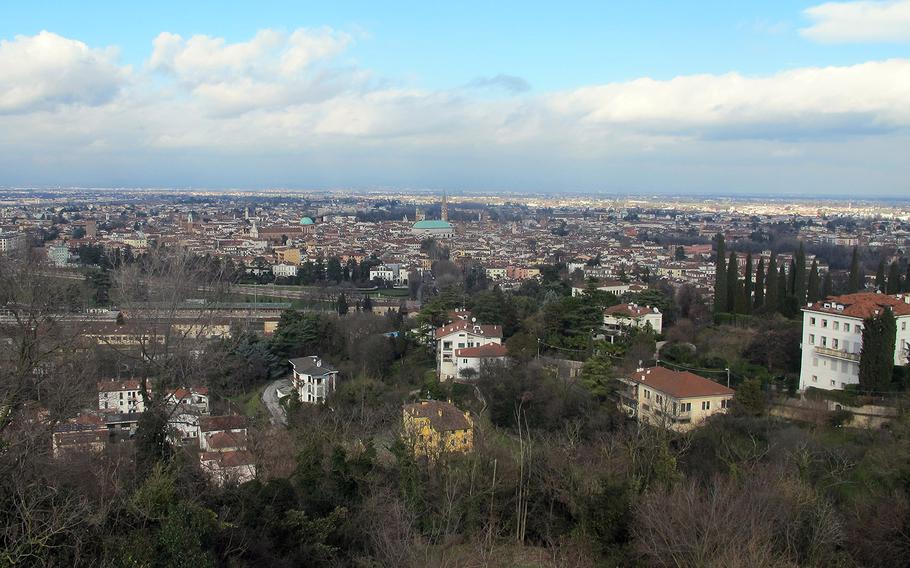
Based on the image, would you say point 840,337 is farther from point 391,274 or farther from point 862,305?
point 391,274

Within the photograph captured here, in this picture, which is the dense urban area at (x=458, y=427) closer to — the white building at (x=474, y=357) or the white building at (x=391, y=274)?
the white building at (x=474, y=357)

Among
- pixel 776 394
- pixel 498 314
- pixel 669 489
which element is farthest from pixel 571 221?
pixel 669 489

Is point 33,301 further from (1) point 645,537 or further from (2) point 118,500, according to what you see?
(1) point 645,537

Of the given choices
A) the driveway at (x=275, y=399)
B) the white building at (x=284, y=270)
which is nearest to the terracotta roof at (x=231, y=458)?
the driveway at (x=275, y=399)

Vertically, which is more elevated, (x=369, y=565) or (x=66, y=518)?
(x=66, y=518)

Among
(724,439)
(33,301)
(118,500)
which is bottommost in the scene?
(724,439)

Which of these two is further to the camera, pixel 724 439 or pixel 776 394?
pixel 776 394
